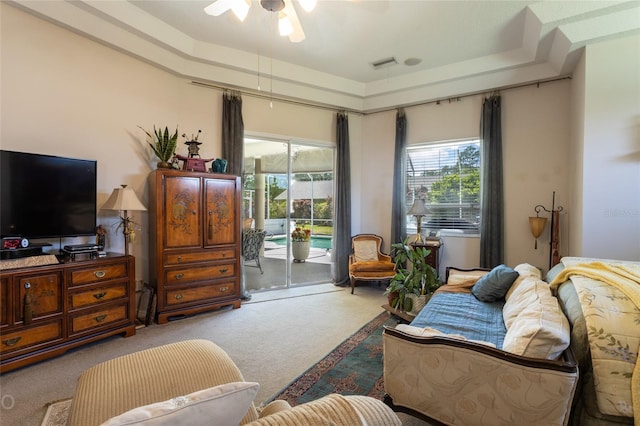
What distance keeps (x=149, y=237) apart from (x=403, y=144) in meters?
3.92

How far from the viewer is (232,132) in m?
4.27

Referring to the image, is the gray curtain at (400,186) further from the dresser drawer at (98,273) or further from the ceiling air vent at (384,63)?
the dresser drawer at (98,273)

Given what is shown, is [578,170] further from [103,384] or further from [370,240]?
[103,384]

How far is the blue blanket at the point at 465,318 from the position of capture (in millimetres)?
2061

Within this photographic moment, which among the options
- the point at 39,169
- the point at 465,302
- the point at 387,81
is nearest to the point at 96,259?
the point at 39,169

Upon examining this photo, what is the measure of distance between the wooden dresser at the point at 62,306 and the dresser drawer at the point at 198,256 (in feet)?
1.34

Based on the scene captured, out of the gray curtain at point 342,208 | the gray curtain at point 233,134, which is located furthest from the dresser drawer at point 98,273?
the gray curtain at point 342,208

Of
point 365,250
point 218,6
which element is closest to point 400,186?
point 365,250

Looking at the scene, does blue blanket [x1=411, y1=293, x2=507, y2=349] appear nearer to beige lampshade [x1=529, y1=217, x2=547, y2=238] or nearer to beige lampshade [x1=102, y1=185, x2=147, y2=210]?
beige lampshade [x1=529, y1=217, x2=547, y2=238]

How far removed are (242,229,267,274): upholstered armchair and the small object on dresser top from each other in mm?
2223

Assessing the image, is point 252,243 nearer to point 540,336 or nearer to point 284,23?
point 284,23

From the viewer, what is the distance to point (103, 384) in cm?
136

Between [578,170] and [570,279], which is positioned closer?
[570,279]

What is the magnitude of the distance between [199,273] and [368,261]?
2492mm
